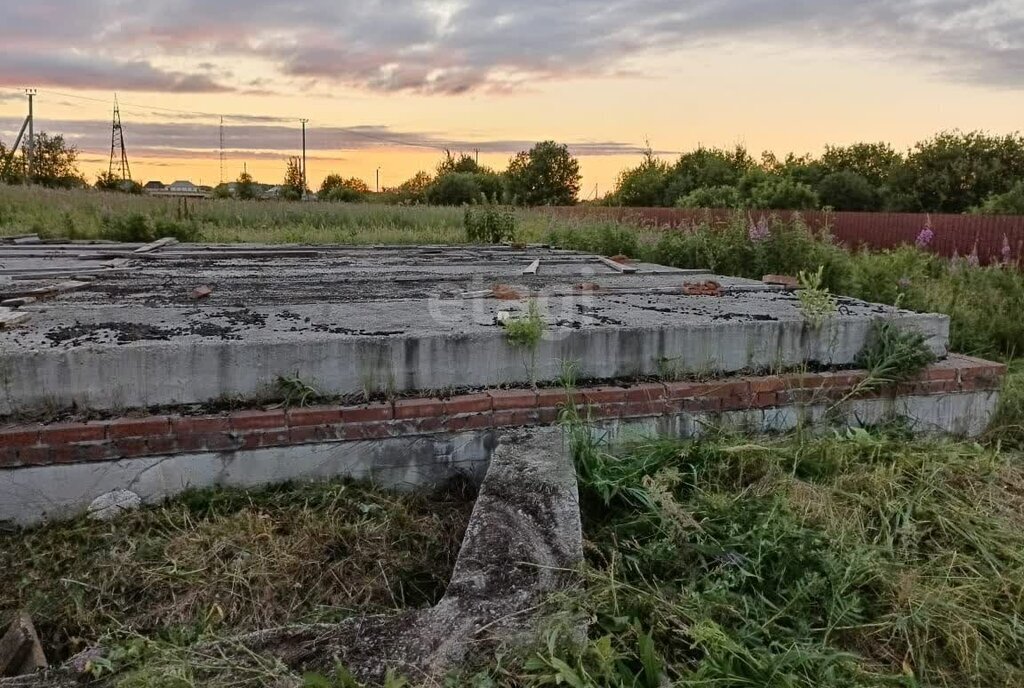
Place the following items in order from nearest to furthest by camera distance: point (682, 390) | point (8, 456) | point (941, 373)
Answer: point (8, 456) → point (682, 390) → point (941, 373)

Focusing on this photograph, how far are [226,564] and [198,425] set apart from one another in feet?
1.95

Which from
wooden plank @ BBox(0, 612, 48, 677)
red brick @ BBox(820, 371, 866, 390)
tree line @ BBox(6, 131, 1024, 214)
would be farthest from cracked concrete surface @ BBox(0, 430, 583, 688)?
tree line @ BBox(6, 131, 1024, 214)

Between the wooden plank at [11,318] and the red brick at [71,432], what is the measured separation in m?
0.79

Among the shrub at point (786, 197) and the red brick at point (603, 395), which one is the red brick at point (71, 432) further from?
the shrub at point (786, 197)

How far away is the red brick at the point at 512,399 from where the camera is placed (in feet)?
10.2

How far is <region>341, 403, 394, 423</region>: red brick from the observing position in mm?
2943

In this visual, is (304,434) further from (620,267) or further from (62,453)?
(620,267)

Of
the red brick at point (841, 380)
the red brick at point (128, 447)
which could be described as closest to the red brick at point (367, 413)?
the red brick at point (128, 447)

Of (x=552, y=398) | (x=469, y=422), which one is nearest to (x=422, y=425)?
(x=469, y=422)

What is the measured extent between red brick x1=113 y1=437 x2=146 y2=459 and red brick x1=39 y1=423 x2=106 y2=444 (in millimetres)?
58

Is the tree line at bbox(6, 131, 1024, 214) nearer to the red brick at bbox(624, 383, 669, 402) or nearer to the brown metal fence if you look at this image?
the brown metal fence

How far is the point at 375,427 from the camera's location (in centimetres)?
297

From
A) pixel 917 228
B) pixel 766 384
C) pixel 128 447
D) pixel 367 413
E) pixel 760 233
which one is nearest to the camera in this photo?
pixel 128 447

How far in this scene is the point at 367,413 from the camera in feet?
9.71
